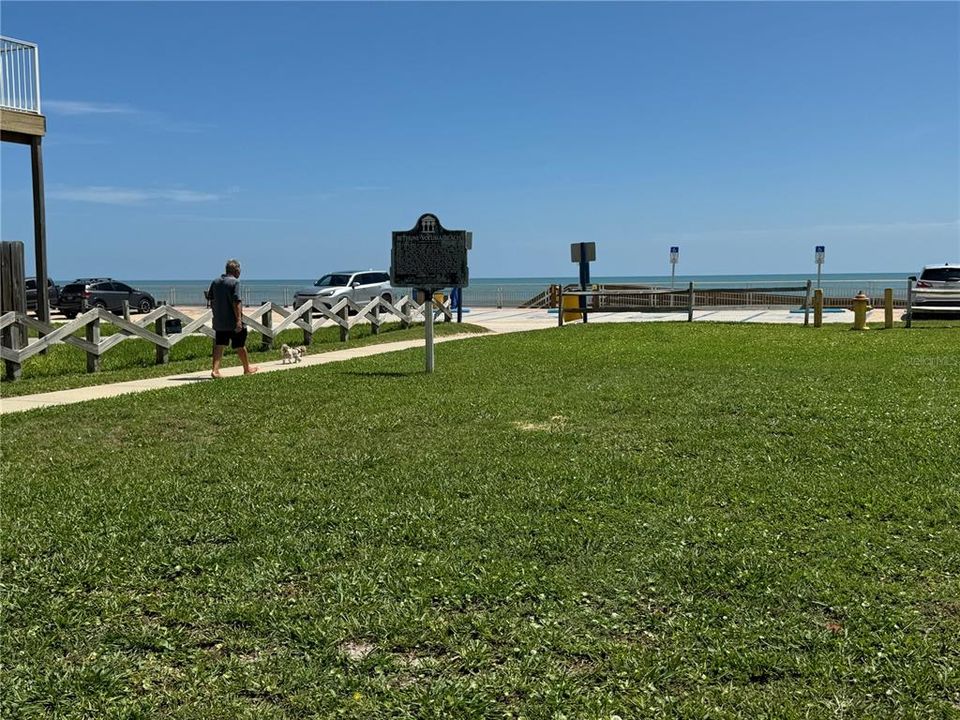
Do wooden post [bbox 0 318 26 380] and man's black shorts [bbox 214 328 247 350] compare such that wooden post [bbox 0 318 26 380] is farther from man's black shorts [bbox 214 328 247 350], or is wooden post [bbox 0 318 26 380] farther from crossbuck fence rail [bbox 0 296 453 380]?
man's black shorts [bbox 214 328 247 350]

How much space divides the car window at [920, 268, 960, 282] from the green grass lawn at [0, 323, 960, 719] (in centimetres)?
1938

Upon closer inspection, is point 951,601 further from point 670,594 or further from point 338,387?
point 338,387

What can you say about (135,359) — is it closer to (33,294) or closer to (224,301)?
(224,301)

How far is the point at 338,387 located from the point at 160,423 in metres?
2.85

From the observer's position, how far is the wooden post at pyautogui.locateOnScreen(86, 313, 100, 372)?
45.5ft

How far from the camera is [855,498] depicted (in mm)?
5621

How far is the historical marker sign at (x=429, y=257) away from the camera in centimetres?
1339

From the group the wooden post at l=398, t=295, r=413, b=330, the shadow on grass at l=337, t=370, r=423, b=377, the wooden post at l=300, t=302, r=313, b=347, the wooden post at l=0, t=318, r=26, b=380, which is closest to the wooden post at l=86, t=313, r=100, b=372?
the wooden post at l=0, t=318, r=26, b=380

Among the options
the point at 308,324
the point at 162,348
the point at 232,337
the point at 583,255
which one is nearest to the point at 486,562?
the point at 232,337

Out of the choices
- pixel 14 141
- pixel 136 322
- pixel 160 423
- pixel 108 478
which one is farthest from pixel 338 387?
pixel 14 141

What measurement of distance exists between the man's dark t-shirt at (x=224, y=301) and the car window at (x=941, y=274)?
21.2m

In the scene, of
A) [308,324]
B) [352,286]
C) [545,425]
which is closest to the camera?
[545,425]

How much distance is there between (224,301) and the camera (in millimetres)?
13117

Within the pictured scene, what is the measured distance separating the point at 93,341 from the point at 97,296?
25.8 metres
